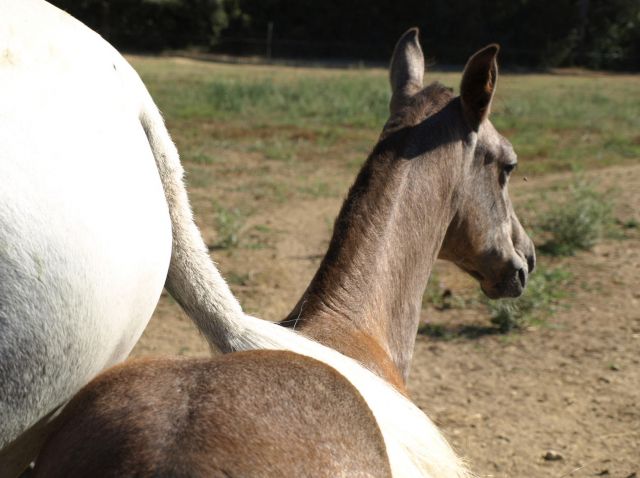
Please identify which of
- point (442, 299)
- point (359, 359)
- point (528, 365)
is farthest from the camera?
point (442, 299)

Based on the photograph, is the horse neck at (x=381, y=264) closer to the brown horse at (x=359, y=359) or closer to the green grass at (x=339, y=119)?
the brown horse at (x=359, y=359)

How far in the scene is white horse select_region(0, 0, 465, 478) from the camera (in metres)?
1.36

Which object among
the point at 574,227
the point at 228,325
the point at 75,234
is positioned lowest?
the point at 574,227

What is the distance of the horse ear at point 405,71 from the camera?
308cm

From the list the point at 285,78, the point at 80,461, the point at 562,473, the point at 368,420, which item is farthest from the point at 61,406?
the point at 285,78

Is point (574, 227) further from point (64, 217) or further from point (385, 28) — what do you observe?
point (385, 28)

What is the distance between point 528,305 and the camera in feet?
17.5

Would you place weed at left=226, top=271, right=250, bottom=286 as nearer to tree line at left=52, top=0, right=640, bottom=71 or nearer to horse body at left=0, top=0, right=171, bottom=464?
horse body at left=0, top=0, right=171, bottom=464

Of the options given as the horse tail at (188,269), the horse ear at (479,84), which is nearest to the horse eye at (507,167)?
the horse ear at (479,84)

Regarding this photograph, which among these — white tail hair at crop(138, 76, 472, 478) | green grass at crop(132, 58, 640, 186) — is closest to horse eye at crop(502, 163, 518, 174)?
white tail hair at crop(138, 76, 472, 478)

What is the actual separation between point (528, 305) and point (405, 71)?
262 cm

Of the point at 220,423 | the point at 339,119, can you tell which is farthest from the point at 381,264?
the point at 339,119

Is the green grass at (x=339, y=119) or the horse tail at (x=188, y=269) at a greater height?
the horse tail at (x=188, y=269)

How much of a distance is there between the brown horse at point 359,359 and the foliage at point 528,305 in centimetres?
180
